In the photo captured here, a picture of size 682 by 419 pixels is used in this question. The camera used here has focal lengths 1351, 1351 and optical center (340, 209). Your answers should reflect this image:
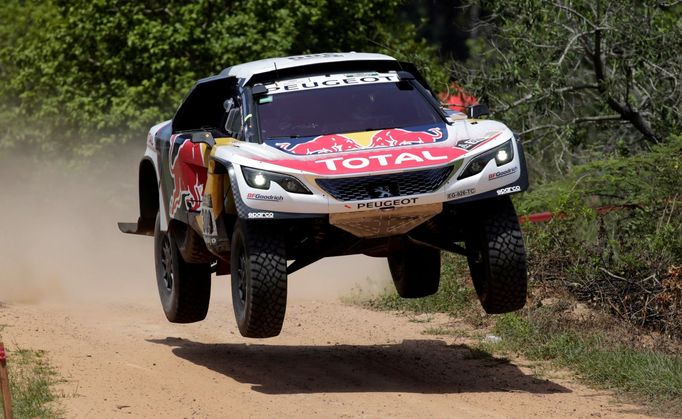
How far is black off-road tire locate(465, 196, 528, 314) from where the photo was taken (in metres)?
9.60

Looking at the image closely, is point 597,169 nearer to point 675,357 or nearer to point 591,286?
point 591,286

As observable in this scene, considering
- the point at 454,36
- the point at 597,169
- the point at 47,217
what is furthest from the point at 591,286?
the point at 454,36

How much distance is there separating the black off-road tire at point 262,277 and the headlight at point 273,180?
0.41 m

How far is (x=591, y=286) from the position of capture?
12922 mm

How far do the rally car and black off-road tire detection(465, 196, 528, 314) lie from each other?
1cm

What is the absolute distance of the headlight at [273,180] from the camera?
9219 millimetres

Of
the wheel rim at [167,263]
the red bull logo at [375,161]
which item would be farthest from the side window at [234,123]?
the wheel rim at [167,263]

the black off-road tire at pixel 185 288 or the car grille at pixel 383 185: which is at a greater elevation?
the car grille at pixel 383 185

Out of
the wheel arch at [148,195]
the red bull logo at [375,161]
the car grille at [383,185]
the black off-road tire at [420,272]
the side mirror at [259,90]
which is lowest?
the black off-road tire at [420,272]

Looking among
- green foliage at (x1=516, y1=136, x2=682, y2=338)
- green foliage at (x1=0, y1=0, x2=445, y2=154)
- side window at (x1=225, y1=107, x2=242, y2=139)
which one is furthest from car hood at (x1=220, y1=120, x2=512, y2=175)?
green foliage at (x1=0, y1=0, x2=445, y2=154)

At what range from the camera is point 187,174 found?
10.8 metres

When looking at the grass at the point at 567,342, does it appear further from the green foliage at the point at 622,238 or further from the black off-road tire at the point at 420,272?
the black off-road tire at the point at 420,272

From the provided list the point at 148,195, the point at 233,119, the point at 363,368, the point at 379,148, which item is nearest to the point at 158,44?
the point at 148,195

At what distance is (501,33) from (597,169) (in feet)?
12.1
